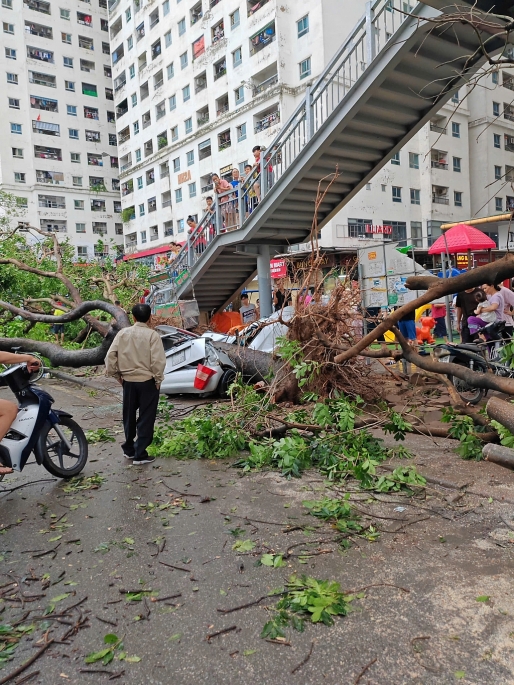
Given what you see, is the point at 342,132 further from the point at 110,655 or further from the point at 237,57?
the point at 237,57

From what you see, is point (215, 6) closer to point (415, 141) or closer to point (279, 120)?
point (279, 120)

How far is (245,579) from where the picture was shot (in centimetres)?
315

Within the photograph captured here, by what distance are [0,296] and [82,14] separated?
196 feet

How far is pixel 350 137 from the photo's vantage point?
11188 mm

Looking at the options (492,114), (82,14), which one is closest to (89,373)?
(492,114)

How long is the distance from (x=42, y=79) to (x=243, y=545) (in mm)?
64327

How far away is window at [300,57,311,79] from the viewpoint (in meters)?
33.4

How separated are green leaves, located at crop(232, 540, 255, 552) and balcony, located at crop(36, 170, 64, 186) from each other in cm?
5905

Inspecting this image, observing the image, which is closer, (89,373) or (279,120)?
(89,373)

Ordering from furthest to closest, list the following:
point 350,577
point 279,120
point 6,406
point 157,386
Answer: point 279,120 < point 157,386 < point 6,406 < point 350,577

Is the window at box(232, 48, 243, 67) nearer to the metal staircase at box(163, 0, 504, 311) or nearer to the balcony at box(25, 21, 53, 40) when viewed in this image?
the metal staircase at box(163, 0, 504, 311)

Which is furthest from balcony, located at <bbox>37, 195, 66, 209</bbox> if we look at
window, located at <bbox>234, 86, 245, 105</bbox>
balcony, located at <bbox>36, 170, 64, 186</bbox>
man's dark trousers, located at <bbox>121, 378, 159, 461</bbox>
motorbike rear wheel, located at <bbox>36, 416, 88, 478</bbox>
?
motorbike rear wheel, located at <bbox>36, 416, 88, 478</bbox>

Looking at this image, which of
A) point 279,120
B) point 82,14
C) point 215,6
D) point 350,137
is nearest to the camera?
point 350,137

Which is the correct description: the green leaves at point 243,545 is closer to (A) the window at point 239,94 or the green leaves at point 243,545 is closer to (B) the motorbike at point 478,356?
(B) the motorbike at point 478,356
